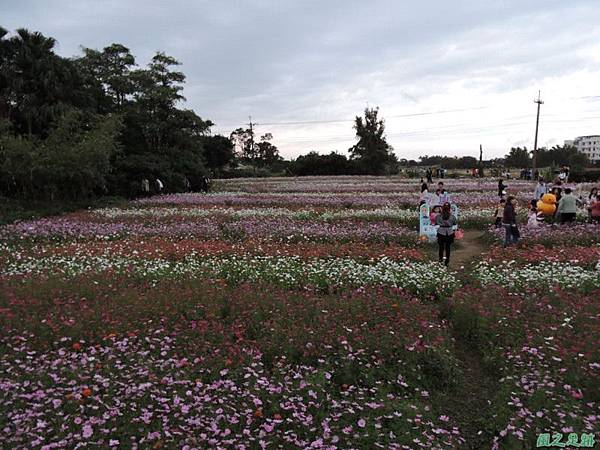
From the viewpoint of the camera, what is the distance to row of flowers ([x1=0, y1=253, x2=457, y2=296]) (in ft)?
31.9

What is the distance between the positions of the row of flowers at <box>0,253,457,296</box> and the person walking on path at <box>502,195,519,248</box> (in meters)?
3.69

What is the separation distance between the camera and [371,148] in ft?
236

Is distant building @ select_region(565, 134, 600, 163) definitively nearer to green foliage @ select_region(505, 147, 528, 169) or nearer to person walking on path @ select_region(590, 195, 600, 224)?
green foliage @ select_region(505, 147, 528, 169)

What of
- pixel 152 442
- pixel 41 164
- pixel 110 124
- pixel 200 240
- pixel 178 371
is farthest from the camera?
pixel 110 124

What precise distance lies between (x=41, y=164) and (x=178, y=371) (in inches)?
790

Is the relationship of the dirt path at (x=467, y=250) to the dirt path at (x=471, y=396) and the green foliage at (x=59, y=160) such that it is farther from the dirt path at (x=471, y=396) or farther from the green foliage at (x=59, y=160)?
the green foliage at (x=59, y=160)

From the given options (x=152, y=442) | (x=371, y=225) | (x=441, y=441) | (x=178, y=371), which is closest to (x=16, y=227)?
(x=371, y=225)

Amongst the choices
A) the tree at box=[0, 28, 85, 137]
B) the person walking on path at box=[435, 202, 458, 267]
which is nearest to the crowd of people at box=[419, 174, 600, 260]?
the person walking on path at box=[435, 202, 458, 267]

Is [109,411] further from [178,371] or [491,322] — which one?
[491,322]

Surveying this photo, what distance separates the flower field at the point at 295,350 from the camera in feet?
15.7

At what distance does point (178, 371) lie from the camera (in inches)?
227

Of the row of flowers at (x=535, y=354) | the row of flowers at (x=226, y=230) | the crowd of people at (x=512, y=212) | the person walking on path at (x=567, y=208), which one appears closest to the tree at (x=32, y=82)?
the row of flowers at (x=226, y=230)

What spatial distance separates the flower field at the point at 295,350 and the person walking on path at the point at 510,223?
1.63 meters

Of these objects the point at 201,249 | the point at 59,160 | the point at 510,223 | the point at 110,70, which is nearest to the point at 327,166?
the point at 110,70
